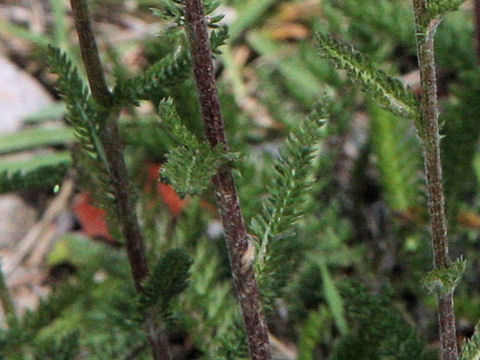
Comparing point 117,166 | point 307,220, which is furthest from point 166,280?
point 307,220

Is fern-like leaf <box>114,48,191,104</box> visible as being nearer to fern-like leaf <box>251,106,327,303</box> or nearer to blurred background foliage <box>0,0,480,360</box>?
blurred background foliage <box>0,0,480,360</box>

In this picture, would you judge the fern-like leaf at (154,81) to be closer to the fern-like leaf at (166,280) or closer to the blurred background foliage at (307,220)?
the blurred background foliage at (307,220)

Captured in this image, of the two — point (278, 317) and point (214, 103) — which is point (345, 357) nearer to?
point (278, 317)

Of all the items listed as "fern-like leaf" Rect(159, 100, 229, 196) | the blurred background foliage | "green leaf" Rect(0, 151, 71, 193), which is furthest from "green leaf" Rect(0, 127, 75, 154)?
"fern-like leaf" Rect(159, 100, 229, 196)

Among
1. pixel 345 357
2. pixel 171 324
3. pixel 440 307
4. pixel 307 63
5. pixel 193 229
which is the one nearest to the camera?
pixel 440 307

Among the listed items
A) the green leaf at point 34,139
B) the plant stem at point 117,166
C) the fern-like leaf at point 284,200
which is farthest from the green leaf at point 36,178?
the green leaf at point 34,139

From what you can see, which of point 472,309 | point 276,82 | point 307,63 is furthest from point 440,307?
point 276,82
